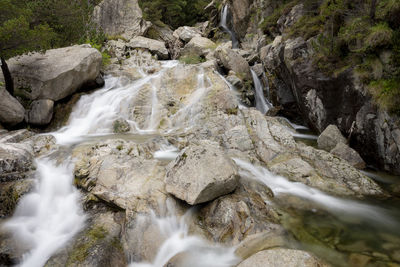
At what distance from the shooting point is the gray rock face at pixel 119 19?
83.3 ft

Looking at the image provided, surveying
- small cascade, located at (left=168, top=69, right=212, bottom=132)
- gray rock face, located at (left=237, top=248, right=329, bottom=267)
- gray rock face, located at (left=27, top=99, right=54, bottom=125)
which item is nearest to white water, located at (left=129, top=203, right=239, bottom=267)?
gray rock face, located at (left=237, top=248, right=329, bottom=267)

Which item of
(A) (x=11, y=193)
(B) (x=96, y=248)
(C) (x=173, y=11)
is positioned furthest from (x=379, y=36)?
(C) (x=173, y=11)

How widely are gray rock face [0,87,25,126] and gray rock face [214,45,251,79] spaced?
13.1 meters

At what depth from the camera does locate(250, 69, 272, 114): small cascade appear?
15391 mm

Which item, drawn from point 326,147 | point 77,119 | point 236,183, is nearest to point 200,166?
point 236,183

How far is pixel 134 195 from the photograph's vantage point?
18.6ft

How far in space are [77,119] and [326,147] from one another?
1246 centimetres

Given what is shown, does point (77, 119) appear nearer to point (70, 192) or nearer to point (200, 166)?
point (70, 192)

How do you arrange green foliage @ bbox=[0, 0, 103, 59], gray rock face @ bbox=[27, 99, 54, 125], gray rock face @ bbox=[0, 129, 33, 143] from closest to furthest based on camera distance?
gray rock face @ bbox=[0, 129, 33, 143]
green foliage @ bbox=[0, 0, 103, 59]
gray rock face @ bbox=[27, 99, 54, 125]

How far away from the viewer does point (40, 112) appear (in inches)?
453

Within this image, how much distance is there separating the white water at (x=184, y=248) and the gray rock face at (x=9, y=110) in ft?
30.8

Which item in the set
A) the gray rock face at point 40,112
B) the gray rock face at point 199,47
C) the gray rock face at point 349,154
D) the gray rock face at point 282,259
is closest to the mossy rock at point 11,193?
the gray rock face at point 282,259

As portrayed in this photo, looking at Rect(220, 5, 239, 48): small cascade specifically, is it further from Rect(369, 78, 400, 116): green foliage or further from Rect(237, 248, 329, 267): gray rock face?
Rect(237, 248, 329, 267): gray rock face

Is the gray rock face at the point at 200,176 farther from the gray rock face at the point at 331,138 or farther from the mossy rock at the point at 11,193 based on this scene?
the gray rock face at the point at 331,138
